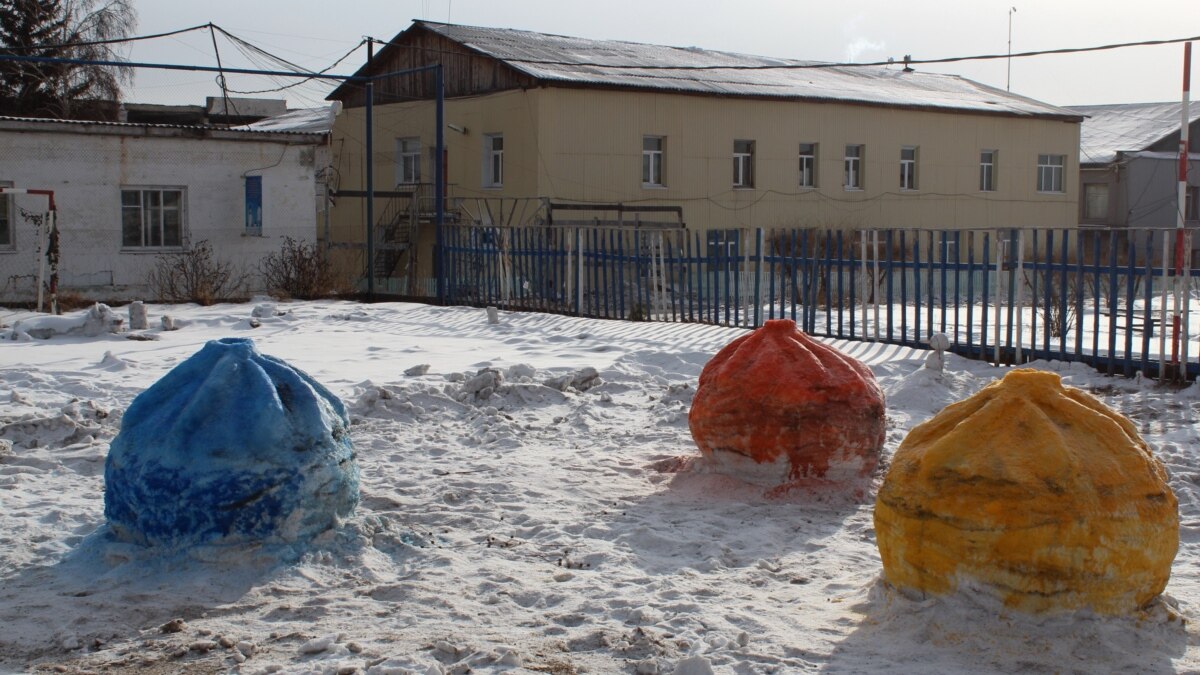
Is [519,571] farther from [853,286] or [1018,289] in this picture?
[853,286]

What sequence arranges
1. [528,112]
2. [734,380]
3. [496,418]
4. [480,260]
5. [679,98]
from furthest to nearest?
[679,98]
[528,112]
[480,260]
[496,418]
[734,380]

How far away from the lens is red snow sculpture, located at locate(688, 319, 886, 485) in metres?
6.80

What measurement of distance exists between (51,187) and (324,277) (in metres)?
4.71

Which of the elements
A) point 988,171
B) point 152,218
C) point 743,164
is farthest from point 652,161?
point 988,171

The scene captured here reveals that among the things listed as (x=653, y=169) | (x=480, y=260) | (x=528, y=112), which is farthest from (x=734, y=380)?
(x=653, y=169)

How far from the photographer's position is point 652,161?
2841 centimetres

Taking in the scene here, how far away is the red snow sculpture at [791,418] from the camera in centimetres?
680

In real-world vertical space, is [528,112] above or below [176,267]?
above

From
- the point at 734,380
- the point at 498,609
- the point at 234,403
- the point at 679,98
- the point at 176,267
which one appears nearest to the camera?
the point at 498,609

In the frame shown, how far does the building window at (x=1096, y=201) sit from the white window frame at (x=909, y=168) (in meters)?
10.4

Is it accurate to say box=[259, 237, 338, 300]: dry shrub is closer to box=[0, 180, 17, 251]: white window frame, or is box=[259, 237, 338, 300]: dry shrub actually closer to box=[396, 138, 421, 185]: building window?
box=[0, 180, 17, 251]: white window frame

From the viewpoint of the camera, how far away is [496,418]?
8789mm

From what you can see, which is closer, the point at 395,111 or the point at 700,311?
the point at 700,311

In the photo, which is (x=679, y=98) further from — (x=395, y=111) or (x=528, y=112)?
(x=395, y=111)
